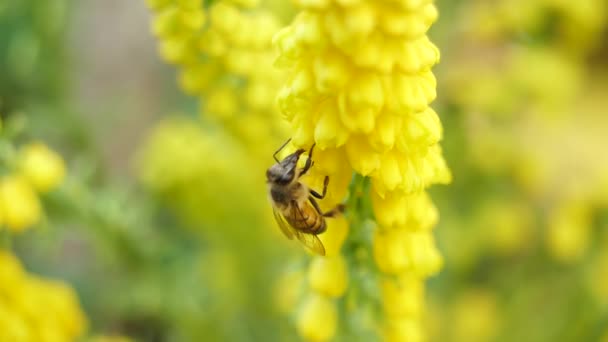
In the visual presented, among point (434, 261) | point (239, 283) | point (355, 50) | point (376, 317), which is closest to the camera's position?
point (355, 50)

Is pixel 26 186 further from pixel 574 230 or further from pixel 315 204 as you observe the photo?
pixel 574 230

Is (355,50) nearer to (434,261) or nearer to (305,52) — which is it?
(305,52)

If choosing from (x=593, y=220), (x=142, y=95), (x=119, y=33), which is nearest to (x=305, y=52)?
(x=593, y=220)

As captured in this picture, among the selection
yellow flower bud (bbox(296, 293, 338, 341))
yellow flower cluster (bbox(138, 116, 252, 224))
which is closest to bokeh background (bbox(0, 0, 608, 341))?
yellow flower cluster (bbox(138, 116, 252, 224))

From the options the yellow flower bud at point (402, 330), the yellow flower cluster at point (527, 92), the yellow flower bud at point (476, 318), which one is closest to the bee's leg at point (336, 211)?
the yellow flower bud at point (402, 330)

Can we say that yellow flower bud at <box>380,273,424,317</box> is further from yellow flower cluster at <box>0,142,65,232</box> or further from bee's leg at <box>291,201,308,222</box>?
yellow flower cluster at <box>0,142,65,232</box>

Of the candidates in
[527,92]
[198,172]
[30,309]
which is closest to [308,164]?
[30,309]
